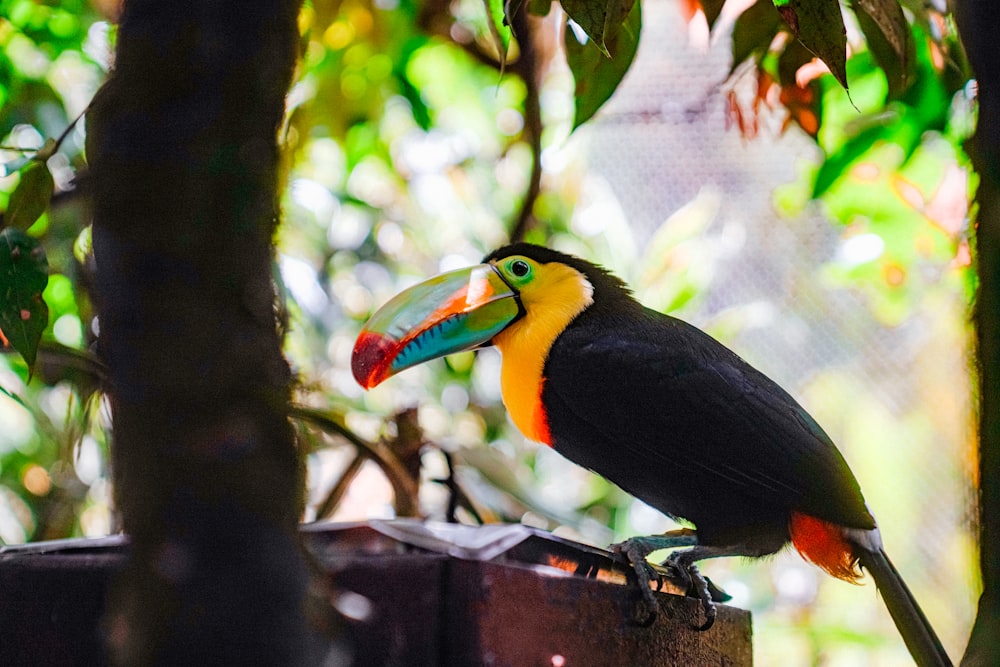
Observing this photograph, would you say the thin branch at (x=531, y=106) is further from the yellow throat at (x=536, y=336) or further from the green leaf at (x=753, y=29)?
the green leaf at (x=753, y=29)

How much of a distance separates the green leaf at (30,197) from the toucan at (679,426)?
1.24 ft

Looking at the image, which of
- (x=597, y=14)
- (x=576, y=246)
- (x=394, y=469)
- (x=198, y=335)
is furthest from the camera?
(x=576, y=246)

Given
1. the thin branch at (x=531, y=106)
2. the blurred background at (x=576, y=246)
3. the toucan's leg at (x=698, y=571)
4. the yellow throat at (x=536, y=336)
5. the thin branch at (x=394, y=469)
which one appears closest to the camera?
the toucan's leg at (x=698, y=571)

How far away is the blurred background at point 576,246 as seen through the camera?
156cm

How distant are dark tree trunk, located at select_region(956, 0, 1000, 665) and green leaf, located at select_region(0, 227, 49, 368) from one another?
600 millimetres

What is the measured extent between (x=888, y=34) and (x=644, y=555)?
0.52 m

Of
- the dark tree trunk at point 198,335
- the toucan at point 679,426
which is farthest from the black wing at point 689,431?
the dark tree trunk at point 198,335

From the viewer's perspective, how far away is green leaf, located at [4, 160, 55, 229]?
2.71 feet

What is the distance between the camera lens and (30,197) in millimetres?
828

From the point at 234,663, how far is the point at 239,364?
0.33 feet

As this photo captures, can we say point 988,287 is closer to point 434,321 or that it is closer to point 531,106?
point 434,321

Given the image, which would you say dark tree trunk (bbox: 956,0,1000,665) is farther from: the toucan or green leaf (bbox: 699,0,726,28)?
the toucan

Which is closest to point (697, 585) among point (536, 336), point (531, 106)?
point (536, 336)

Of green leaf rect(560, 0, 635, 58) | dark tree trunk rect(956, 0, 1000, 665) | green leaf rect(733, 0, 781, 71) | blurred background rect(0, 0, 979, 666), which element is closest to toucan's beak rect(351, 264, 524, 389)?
blurred background rect(0, 0, 979, 666)
